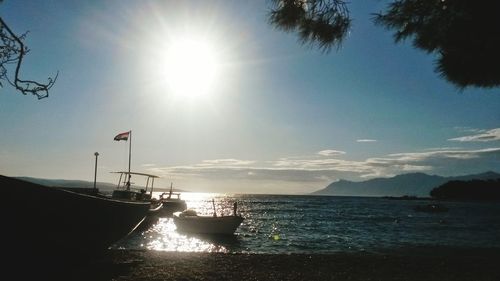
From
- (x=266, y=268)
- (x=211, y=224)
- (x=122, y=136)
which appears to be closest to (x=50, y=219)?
(x=266, y=268)

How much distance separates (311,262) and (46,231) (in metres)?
10.4

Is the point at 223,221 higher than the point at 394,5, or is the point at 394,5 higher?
the point at 394,5

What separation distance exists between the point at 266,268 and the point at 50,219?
309 inches

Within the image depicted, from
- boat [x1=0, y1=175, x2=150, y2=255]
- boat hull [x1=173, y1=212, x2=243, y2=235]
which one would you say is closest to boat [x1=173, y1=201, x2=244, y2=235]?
boat hull [x1=173, y1=212, x2=243, y2=235]

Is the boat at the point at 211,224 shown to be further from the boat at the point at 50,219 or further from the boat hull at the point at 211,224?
the boat at the point at 50,219

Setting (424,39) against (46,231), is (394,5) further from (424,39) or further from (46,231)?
(46,231)

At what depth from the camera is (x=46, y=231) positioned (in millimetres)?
8148

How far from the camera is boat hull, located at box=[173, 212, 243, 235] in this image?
3081 centimetres

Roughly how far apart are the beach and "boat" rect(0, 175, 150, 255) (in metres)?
0.51

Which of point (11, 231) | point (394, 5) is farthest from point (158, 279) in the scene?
point (394, 5)

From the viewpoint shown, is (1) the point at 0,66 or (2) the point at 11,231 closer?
(1) the point at 0,66

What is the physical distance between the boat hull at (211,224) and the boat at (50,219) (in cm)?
2025

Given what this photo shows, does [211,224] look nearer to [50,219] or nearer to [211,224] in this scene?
[211,224]

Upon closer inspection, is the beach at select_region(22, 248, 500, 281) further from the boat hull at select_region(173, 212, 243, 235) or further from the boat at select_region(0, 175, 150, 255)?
the boat hull at select_region(173, 212, 243, 235)
